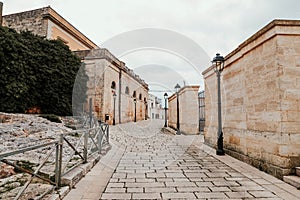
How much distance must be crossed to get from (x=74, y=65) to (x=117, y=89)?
6.68 metres

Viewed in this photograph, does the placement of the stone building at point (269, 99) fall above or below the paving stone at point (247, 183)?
above

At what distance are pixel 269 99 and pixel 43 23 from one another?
17477mm

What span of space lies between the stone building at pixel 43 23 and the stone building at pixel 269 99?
15.7 meters

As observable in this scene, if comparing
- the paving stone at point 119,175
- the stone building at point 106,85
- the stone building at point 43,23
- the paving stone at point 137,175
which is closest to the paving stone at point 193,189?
the paving stone at point 137,175

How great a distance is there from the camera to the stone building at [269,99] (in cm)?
367

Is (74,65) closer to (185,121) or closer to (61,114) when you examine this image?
(61,114)

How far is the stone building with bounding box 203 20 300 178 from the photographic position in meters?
3.67

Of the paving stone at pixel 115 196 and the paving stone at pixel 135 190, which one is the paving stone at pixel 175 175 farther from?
the paving stone at pixel 115 196

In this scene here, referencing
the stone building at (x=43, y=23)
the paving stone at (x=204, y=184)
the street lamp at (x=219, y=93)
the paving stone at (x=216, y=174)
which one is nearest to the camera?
the paving stone at (x=204, y=184)

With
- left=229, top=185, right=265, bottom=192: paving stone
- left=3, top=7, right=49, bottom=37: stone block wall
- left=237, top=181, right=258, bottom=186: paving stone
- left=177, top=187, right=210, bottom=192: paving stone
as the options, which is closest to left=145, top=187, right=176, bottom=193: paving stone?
left=177, top=187, right=210, bottom=192: paving stone

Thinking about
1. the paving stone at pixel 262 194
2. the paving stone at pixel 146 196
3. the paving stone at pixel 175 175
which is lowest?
the paving stone at pixel 175 175

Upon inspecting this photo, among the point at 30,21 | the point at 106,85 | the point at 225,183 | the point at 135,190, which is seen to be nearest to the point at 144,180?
the point at 135,190

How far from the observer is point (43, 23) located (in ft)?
54.4

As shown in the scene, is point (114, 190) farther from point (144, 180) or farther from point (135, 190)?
point (144, 180)
